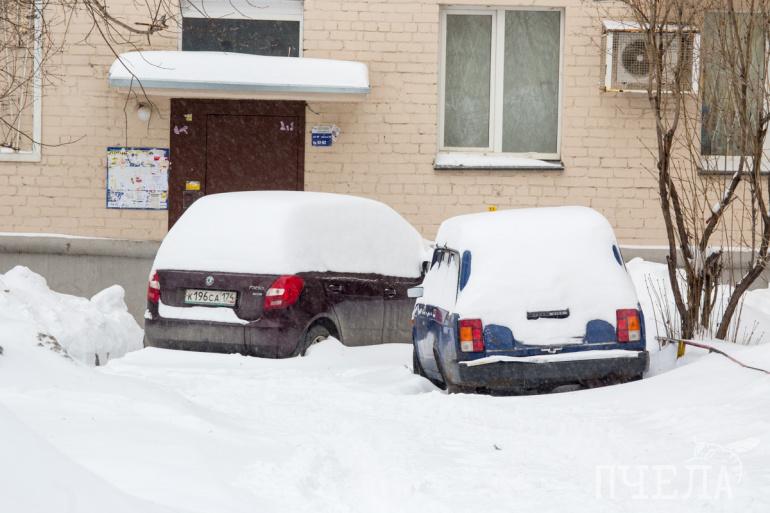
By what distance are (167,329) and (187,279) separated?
45 cm

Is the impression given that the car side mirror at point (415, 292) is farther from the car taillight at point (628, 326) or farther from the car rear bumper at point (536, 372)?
the car taillight at point (628, 326)

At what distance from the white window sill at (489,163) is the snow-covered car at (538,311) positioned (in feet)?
19.5

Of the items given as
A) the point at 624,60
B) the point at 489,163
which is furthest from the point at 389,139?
the point at 624,60

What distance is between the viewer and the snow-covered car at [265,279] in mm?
9766

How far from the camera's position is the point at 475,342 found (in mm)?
8656

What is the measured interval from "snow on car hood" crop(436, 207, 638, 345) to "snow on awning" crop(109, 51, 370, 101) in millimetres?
5304

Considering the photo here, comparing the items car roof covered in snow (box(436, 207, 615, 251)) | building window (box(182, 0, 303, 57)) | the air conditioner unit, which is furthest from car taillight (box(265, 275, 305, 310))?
the air conditioner unit

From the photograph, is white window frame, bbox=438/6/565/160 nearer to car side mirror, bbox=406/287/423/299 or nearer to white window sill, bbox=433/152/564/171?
white window sill, bbox=433/152/564/171

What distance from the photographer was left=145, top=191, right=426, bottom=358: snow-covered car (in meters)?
9.77

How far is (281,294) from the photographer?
9.71 meters

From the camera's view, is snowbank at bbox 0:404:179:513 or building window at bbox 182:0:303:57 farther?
building window at bbox 182:0:303:57

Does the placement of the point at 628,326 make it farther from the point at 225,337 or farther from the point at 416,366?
the point at 225,337

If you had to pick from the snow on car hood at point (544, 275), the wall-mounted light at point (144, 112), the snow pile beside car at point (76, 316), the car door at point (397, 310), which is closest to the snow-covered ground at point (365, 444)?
the snow on car hood at point (544, 275)

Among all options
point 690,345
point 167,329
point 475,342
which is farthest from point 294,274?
point 690,345
